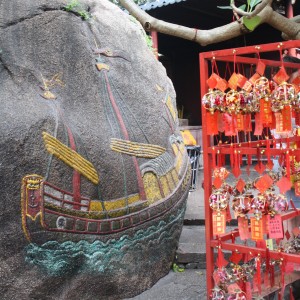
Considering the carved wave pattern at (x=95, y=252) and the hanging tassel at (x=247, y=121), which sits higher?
the hanging tassel at (x=247, y=121)

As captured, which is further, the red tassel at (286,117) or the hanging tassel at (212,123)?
the hanging tassel at (212,123)

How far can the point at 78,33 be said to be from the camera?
451cm

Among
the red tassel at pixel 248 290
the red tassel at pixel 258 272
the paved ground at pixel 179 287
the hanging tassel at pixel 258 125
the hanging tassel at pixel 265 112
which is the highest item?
the hanging tassel at pixel 265 112

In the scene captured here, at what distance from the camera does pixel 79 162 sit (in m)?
4.06

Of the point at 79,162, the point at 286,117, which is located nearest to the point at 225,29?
the point at 286,117

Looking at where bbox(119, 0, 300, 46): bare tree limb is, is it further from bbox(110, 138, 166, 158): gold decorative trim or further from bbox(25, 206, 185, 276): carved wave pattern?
bbox(25, 206, 185, 276): carved wave pattern

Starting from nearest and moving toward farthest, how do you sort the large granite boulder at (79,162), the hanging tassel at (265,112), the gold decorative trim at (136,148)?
the hanging tassel at (265,112)
the large granite boulder at (79,162)
the gold decorative trim at (136,148)

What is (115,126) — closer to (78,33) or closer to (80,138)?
(80,138)

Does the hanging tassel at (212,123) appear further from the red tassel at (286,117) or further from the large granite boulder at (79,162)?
the large granite boulder at (79,162)

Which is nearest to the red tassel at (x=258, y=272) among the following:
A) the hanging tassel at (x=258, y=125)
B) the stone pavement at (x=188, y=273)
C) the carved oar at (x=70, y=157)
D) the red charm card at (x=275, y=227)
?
the red charm card at (x=275, y=227)

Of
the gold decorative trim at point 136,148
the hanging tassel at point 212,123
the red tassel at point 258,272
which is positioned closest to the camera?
the red tassel at point 258,272

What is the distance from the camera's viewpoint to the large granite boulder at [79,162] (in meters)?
3.81

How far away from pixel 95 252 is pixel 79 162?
2.75ft

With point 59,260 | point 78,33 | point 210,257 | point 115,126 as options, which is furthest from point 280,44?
point 59,260
